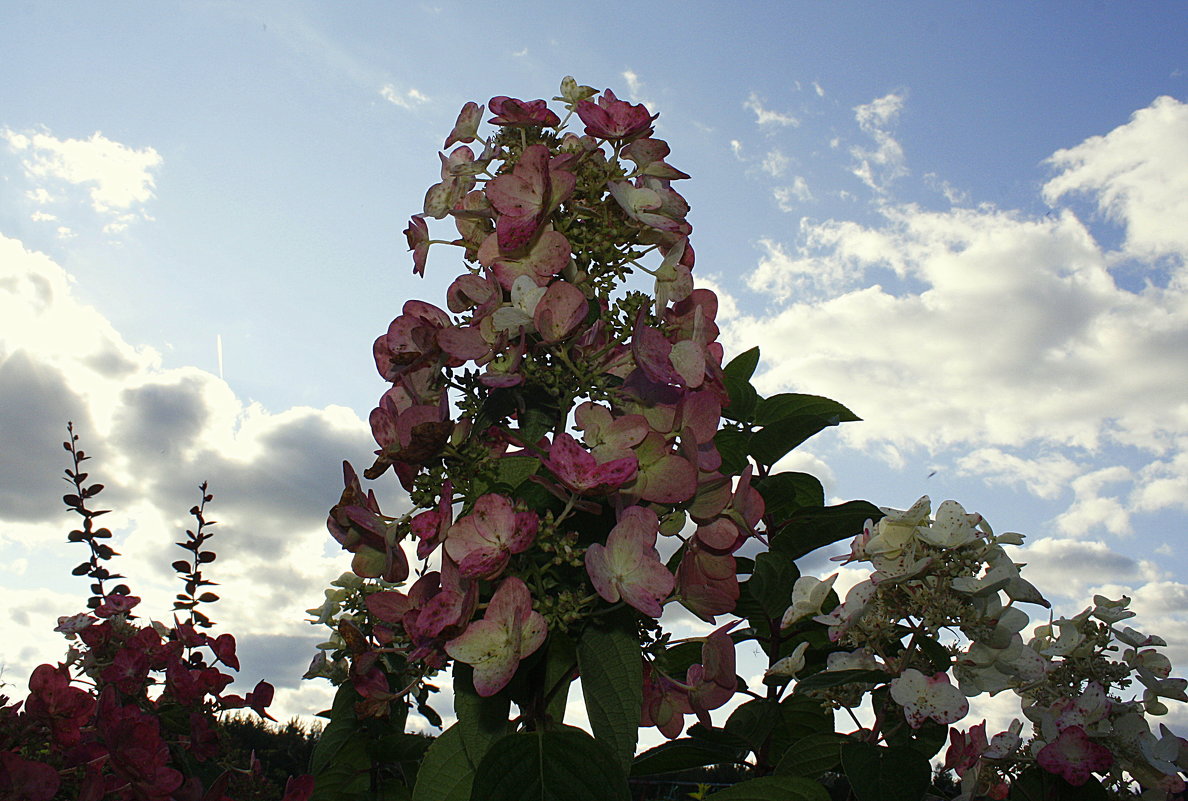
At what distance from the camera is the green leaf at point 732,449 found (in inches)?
69.7

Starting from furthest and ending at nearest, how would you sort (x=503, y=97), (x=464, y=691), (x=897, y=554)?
(x=897, y=554) < (x=503, y=97) < (x=464, y=691)

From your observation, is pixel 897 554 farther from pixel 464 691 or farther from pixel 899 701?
pixel 464 691

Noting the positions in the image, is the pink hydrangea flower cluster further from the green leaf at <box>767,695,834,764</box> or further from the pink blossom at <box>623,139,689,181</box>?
the green leaf at <box>767,695,834,764</box>

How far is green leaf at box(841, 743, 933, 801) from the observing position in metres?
1.46

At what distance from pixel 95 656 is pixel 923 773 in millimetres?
2262

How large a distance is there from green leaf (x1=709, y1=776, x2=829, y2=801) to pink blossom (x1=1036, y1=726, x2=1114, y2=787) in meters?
0.62

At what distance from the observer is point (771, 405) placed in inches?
80.0

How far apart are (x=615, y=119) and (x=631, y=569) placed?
779mm

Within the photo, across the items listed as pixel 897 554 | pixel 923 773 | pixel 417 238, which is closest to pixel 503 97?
pixel 417 238

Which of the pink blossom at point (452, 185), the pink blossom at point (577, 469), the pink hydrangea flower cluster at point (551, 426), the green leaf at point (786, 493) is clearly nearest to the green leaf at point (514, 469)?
the pink hydrangea flower cluster at point (551, 426)

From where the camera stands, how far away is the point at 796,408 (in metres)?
2.02

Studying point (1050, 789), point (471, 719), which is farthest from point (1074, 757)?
point (471, 719)

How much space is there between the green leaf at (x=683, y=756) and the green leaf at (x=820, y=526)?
40 cm

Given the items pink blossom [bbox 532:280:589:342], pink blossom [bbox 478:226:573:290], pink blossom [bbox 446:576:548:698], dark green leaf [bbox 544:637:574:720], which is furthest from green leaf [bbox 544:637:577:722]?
pink blossom [bbox 478:226:573:290]
